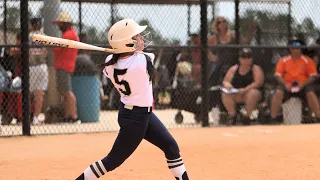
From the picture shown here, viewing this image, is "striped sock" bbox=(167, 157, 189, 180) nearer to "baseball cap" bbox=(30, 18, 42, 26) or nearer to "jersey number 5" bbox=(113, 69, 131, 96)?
"jersey number 5" bbox=(113, 69, 131, 96)

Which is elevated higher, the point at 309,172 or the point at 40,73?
the point at 40,73

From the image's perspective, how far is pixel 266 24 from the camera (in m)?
12.8

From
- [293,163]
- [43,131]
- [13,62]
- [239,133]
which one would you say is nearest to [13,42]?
[13,62]

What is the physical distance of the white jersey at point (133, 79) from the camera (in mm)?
4961

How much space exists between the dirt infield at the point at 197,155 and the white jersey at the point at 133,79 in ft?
4.50

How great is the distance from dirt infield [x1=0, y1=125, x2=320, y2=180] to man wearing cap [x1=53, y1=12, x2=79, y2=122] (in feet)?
3.91

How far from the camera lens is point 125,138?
4.98 meters

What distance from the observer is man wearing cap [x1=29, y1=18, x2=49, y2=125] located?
35.3 feet

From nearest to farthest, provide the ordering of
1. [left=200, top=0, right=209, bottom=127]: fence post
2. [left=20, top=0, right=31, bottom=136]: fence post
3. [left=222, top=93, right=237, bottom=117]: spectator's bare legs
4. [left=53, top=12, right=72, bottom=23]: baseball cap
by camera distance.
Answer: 1. [left=20, top=0, right=31, bottom=136]: fence post
2. [left=53, top=12, right=72, bottom=23]: baseball cap
3. [left=200, top=0, right=209, bottom=127]: fence post
4. [left=222, top=93, right=237, bottom=117]: spectator's bare legs

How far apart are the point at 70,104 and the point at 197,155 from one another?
3.91 meters

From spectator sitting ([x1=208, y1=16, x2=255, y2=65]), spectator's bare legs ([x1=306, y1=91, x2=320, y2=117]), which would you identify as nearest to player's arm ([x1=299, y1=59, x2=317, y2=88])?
spectator's bare legs ([x1=306, y1=91, x2=320, y2=117])

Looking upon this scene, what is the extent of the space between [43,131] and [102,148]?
7.34ft

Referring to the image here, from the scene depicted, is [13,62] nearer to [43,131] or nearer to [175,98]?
[43,131]

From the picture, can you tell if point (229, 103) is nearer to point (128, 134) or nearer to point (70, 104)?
point (70, 104)
